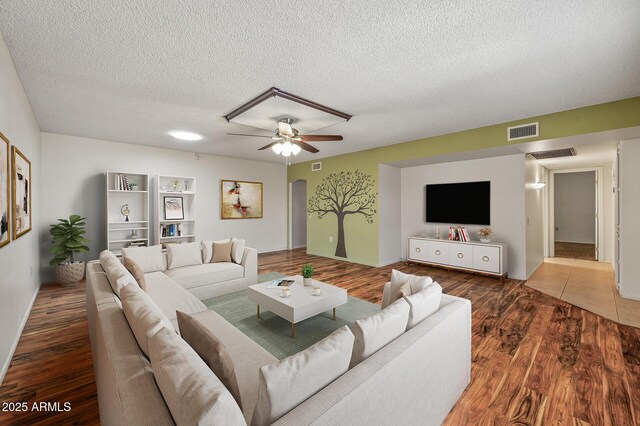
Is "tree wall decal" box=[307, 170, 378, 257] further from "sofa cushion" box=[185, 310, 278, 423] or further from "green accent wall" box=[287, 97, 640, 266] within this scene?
"sofa cushion" box=[185, 310, 278, 423]

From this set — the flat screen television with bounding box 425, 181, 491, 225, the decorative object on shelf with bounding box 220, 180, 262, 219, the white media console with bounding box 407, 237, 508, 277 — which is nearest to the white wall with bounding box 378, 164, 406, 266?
the white media console with bounding box 407, 237, 508, 277

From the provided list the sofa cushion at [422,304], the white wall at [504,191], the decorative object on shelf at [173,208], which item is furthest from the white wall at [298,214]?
the sofa cushion at [422,304]

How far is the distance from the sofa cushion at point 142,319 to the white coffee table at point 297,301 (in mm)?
1311

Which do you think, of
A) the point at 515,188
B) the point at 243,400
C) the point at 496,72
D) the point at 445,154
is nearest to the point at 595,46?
the point at 496,72

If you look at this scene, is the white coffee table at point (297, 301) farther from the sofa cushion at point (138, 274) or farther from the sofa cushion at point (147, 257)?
the sofa cushion at point (147, 257)

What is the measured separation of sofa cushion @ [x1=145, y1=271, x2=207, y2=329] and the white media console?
439cm

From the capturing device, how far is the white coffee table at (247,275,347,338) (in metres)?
2.66

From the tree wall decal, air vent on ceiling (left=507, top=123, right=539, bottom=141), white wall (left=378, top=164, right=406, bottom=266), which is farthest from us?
the tree wall decal

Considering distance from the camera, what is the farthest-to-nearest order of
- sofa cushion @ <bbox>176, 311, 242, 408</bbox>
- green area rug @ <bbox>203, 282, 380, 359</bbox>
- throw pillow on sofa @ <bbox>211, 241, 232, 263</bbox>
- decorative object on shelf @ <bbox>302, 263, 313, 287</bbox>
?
throw pillow on sofa @ <bbox>211, 241, 232, 263</bbox>, decorative object on shelf @ <bbox>302, 263, 313, 287</bbox>, green area rug @ <bbox>203, 282, 380, 359</bbox>, sofa cushion @ <bbox>176, 311, 242, 408</bbox>

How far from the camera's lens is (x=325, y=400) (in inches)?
39.0

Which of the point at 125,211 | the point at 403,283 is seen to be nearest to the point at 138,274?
the point at 403,283

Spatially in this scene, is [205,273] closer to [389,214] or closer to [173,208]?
[173,208]

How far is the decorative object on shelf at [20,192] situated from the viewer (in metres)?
2.52

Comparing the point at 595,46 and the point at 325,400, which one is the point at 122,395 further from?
the point at 595,46
